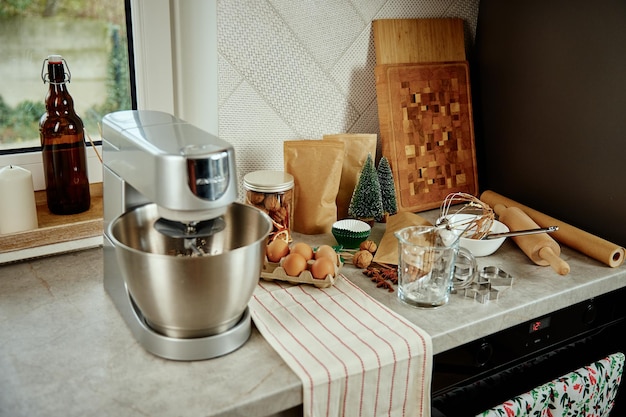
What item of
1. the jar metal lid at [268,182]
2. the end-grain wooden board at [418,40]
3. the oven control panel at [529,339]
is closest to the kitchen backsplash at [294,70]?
the end-grain wooden board at [418,40]

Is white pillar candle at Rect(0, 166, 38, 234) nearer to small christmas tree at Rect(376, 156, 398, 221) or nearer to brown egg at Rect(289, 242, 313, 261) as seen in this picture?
brown egg at Rect(289, 242, 313, 261)

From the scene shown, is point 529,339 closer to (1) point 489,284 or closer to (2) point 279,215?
(1) point 489,284

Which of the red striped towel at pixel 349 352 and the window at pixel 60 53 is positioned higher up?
the window at pixel 60 53

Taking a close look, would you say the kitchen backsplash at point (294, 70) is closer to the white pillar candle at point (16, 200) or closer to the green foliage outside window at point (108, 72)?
the green foliage outside window at point (108, 72)

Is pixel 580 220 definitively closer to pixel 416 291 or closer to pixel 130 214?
pixel 416 291

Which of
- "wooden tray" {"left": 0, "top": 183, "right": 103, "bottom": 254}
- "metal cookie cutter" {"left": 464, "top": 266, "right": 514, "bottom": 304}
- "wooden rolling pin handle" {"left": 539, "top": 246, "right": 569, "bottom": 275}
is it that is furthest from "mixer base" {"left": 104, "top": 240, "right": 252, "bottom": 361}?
"wooden rolling pin handle" {"left": 539, "top": 246, "right": 569, "bottom": 275}

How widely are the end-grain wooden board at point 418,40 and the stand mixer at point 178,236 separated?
74 cm

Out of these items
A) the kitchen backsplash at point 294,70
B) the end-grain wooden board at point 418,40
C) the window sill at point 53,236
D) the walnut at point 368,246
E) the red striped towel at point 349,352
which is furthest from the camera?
the end-grain wooden board at point 418,40

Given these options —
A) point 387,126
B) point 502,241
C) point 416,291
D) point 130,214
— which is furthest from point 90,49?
point 502,241

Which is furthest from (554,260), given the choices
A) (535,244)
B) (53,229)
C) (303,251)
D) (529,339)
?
(53,229)

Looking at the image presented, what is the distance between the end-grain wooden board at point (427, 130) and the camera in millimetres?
1583

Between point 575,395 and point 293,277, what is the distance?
627 mm

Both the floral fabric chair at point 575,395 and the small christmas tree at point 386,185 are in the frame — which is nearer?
the floral fabric chair at point 575,395

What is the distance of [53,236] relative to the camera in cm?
125
